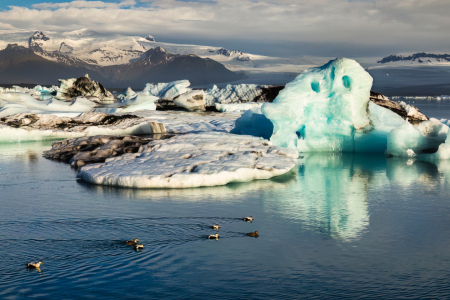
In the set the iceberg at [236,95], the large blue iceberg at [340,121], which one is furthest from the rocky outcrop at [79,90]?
the large blue iceberg at [340,121]

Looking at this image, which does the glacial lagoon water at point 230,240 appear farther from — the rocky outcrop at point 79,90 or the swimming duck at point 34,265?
the rocky outcrop at point 79,90

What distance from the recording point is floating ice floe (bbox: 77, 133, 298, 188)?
14.8 metres

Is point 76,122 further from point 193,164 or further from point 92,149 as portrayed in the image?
point 193,164

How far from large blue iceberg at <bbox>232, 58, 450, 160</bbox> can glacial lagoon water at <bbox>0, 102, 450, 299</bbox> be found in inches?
219

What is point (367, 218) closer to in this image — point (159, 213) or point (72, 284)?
point (159, 213)

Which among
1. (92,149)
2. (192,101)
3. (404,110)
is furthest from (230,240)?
(192,101)

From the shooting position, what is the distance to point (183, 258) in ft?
29.6

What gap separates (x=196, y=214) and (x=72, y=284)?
4.47m

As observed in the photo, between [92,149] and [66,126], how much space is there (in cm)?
1110

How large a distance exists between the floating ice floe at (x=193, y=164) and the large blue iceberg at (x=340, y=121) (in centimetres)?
369

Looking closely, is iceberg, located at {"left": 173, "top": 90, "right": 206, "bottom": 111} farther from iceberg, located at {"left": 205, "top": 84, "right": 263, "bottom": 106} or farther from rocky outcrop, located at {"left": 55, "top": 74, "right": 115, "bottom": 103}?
rocky outcrop, located at {"left": 55, "top": 74, "right": 115, "bottom": 103}

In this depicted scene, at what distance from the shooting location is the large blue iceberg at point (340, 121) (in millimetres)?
21922

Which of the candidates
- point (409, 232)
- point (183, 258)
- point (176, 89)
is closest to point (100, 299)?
point (183, 258)

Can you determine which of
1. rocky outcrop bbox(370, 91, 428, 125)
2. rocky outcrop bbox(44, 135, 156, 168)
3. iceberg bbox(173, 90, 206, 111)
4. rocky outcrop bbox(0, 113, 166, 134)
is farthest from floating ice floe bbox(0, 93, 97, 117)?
rocky outcrop bbox(370, 91, 428, 125)
